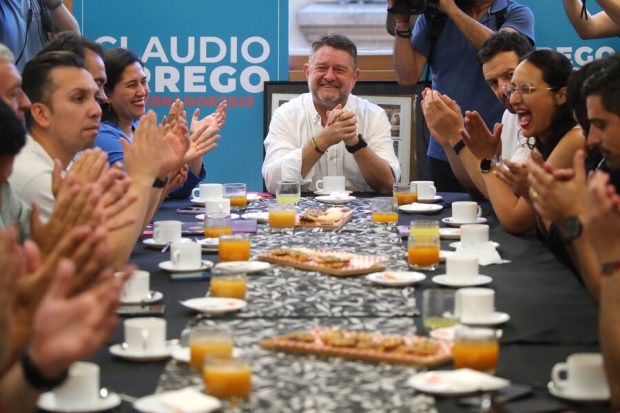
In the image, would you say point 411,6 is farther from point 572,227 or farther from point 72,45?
point 572,227

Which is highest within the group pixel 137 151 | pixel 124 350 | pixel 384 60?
pixel 384 60

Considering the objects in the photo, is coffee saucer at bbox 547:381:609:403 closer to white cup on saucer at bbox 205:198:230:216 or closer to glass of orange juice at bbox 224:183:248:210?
white cup on saucer at bbox 205:198:230:216

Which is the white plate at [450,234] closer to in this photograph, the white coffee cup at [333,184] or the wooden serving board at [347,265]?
the wooden serving board at [347,265]

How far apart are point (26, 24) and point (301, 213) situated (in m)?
1.95

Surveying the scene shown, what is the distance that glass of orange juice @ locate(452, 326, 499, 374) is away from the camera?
5.95 ft

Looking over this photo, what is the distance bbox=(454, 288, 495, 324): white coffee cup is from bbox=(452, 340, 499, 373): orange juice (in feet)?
1.03

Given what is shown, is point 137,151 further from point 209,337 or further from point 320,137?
point 320,137

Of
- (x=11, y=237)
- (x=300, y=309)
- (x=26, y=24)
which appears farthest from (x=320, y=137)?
(x=11, y=237)

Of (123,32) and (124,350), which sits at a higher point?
(123,32)

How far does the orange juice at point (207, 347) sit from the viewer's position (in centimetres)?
181

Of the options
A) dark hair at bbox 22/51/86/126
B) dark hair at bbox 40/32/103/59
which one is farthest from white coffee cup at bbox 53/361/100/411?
dark hair at bbox 40/32/103/59

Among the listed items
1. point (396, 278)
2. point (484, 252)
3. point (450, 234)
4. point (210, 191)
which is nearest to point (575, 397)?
point (396, 278)

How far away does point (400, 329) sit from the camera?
2.14 metres

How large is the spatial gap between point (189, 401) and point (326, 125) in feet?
10.2
